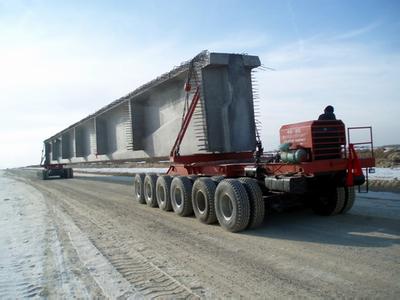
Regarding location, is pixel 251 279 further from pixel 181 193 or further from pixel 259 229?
pixel 181 193

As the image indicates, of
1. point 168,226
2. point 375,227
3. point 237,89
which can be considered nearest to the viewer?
point 375,227

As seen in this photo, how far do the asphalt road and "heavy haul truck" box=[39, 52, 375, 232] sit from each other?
1.57 ft

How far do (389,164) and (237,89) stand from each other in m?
13.9

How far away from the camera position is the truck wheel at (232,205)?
654cm

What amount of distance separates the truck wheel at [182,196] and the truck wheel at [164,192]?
0.41m

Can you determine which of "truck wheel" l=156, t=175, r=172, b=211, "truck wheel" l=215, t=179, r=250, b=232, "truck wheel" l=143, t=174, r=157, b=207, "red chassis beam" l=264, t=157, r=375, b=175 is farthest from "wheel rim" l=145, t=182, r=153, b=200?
"red chassis beam" l=264, t=157, r=375, b=175

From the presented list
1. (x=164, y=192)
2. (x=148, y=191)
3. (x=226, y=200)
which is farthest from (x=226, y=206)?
(x=148, y=191)

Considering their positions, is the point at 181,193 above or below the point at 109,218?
Result: above

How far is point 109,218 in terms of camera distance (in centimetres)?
908

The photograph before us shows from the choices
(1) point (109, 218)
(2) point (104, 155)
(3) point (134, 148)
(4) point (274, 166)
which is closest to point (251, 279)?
(4) point (274, 166)

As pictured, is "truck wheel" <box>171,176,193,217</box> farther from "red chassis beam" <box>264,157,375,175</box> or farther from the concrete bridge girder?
"red chassis beam" <box>264,157,375,175</box>

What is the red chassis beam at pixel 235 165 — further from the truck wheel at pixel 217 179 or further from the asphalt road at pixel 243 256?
Answer: the asphalt road at pixel 243 256

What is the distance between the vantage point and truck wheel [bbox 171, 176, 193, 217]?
855 cm

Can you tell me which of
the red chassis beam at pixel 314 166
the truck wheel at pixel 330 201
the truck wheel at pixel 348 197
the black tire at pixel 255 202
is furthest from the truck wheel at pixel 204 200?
the truck wheel at pixel 348 197
